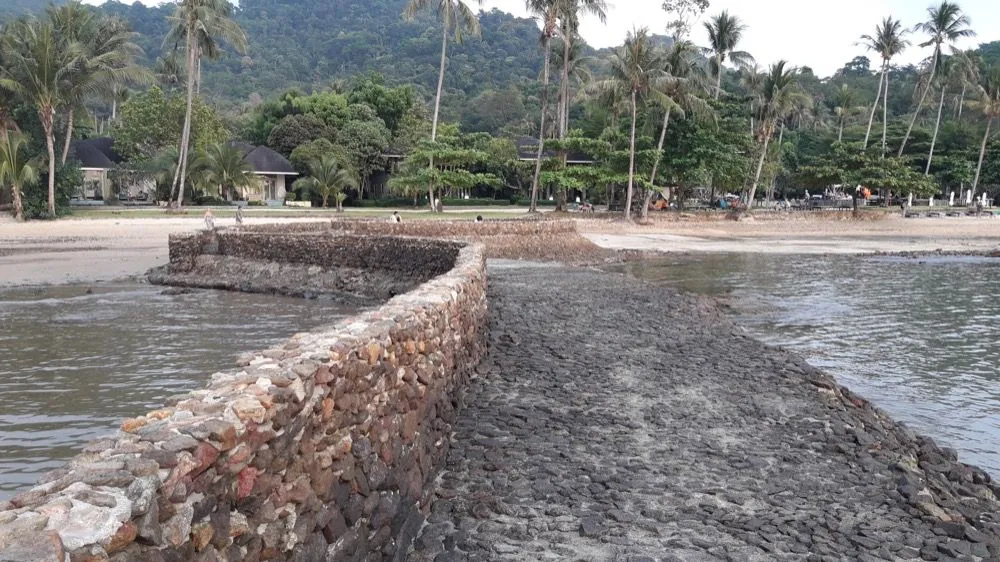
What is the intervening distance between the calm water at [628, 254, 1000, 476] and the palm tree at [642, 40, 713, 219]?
527 inches

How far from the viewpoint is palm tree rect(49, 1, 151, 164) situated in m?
37.9

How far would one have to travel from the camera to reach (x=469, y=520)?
18.8 feet

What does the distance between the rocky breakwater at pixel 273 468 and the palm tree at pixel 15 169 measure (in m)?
34.2

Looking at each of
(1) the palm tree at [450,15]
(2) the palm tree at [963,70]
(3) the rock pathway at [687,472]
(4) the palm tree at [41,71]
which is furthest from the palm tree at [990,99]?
(4) the palm tree at [41,71]

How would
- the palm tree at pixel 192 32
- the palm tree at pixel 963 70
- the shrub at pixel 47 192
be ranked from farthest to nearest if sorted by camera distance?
the palm tree at pixel 963 70 → the palm tree at pixel 192 32 → the shrub at pixel 47 192

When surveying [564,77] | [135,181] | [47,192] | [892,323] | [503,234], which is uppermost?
[564,77]

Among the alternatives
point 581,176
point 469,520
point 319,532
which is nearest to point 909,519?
point 469,520

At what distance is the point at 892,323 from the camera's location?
16.2 meters

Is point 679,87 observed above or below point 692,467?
above

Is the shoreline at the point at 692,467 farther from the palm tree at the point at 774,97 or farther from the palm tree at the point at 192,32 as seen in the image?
the palm tree at the point at 774,97

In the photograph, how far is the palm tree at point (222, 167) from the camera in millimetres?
45125

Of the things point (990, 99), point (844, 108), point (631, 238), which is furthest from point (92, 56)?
point (844, 108)

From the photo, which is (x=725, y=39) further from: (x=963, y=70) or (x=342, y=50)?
(x=342, y=50)

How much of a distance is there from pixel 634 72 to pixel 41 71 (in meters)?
27.4
